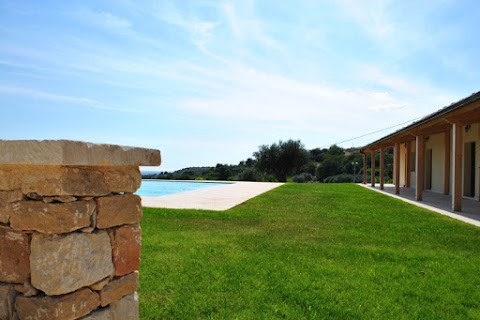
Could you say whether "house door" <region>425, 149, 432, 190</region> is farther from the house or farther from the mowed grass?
the mowed grass

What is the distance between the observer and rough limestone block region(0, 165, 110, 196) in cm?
185

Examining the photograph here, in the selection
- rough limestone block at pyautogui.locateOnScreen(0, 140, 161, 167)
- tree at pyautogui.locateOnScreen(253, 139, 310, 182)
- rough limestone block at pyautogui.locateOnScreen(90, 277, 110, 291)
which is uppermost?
tree at pyautogui.locateOnScreen(253, 139, 310, 182)

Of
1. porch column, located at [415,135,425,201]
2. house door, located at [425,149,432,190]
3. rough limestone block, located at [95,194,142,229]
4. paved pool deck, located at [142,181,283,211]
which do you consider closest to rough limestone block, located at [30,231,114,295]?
rough limestone block, located at [95,194,142,229]

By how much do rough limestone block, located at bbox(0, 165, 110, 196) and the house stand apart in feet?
28.0

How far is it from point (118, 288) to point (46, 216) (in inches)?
29.1

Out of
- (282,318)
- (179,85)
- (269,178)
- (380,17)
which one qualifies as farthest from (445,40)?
(269,178)

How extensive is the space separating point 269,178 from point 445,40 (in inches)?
708

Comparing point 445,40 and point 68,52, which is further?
point 445,40

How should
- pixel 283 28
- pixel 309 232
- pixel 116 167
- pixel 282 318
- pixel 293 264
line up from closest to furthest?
1. pixel 116 167
2. pixel 282 318
3. pixel 293 264
4. pixel 309 232
5. pixel 283 28

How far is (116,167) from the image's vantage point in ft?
7.18

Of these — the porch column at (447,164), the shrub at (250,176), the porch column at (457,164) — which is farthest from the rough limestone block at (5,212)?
the shrub at (250,176)

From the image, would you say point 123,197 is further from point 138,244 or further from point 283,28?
point 283,28

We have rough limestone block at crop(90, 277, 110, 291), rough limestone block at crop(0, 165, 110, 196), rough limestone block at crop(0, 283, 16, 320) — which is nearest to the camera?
rough limestone block at crop(0, 165, 110, 196)

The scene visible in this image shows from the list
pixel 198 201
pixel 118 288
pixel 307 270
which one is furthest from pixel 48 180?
pixel 198 201
